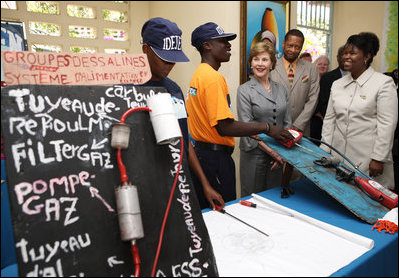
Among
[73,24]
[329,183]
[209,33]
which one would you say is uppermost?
[73,24]

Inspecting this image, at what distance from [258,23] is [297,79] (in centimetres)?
100

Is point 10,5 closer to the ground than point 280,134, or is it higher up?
higher up

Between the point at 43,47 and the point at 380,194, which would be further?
the point at 43,47

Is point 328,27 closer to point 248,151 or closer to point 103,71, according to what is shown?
point 248,151

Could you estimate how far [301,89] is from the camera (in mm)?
2344

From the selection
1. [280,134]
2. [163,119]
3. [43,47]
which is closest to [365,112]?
[280,134]

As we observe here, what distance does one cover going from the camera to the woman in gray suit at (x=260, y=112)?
1.84 meters

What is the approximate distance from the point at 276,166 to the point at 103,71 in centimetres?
127

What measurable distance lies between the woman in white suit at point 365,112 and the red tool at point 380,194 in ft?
1.85

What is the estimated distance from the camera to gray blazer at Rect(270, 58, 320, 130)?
2338 millimetres

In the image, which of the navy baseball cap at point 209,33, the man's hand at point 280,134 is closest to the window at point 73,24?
the navy baseball cap at point 209,33

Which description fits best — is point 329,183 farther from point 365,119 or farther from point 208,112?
point 365,119

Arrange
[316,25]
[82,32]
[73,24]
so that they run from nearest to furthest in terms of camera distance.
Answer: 1. [73,24]
2. [82,32]
3. [316,25]

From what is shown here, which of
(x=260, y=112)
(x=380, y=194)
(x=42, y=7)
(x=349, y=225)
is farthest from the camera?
(x=42, y=7)
